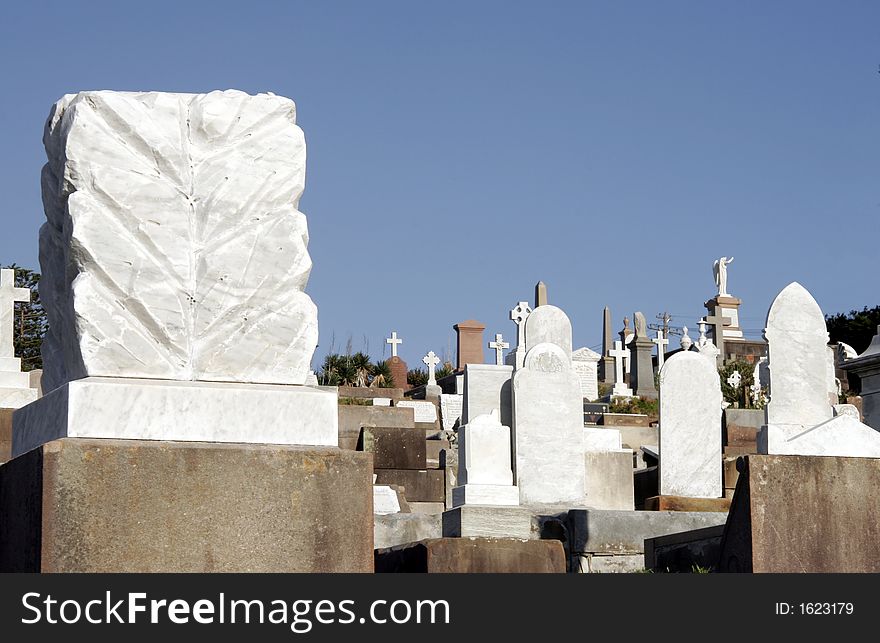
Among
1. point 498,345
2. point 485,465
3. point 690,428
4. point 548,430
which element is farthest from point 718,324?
point 485,465

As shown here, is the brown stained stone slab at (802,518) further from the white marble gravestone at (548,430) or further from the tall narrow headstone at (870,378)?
the tall narrow headstone at (870,378)

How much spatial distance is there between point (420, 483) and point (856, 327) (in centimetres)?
4294

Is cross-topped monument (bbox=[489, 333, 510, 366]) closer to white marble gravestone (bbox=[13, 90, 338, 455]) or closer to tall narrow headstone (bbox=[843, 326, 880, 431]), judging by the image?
tall narrow headstone (bbox=[843, 326, 880, 431])

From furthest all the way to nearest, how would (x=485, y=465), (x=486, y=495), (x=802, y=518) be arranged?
(x=485, y=465), (x=486, y=495), (x=802, y=518)

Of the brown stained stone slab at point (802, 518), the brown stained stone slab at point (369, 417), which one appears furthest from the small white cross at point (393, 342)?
the brown stained stone slab at point (802, 518)

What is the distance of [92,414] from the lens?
3.71 m

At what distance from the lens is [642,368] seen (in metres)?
37.6

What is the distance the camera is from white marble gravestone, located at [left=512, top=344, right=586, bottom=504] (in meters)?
10.9

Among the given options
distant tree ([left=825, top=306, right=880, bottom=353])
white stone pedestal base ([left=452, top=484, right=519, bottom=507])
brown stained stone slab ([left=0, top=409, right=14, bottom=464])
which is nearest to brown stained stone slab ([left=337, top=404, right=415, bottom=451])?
white stone pedestal base ([left=452, top=484, right=519, bottom=507])

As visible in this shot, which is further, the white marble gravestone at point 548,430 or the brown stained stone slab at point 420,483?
the brown stained stone slab at point 420,483

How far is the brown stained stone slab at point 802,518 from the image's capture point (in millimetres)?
5039

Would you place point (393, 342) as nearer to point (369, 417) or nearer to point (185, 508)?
point (369, 417)

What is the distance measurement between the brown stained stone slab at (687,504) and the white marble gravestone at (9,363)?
5.88 metres
